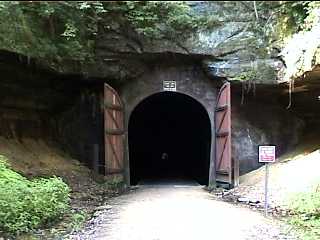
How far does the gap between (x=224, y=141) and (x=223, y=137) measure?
185 millimetres

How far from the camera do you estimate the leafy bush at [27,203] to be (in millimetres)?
6930

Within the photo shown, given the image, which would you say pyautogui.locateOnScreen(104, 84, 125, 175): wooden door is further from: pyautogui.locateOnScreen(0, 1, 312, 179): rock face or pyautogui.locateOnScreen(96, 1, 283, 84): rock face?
pyautogui.locateOnScreen(96, 1, 283, 84): rock face

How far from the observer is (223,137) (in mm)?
14602

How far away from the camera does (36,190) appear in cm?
788

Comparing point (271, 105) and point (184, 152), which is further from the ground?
point (271, 105)

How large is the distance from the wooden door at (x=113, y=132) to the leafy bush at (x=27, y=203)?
5364 mm

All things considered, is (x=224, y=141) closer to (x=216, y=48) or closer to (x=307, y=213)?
(x=216, y=48)

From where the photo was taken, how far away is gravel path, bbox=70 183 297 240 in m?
7.33

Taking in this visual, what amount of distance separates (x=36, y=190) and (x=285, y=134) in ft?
34.9

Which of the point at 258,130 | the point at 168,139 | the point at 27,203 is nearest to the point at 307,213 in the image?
the point at 27,203

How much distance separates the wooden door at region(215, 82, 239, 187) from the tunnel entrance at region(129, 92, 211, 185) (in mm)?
5195

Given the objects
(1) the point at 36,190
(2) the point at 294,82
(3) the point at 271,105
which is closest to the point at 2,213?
(1) the point at 36,190

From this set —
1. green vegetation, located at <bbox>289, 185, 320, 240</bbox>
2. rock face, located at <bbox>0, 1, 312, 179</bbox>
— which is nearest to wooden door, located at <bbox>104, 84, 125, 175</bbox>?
rock face, located at <bbox>0, 1, 312, 179</bbox>

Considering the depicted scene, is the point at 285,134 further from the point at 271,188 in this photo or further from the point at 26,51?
the point at 26,51
